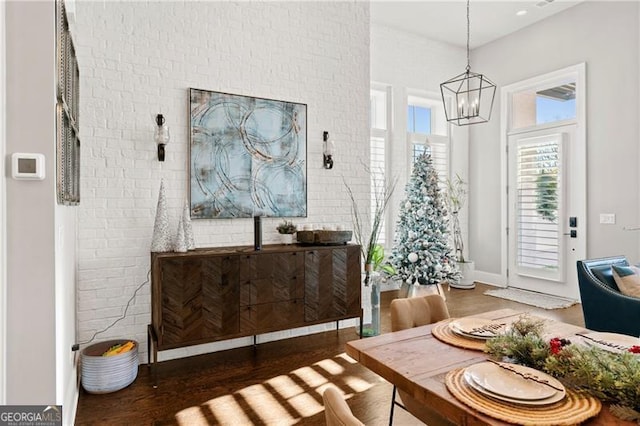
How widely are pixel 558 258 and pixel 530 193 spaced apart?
1022 millimetres

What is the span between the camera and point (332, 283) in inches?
147

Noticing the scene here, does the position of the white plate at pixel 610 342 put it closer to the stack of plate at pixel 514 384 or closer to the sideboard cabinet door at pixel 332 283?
the stack of plate at pixel 514 384

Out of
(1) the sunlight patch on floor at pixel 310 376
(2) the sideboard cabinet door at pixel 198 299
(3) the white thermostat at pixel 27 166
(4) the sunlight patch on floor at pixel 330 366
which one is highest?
(3) the white thermostat at pixel 27 166

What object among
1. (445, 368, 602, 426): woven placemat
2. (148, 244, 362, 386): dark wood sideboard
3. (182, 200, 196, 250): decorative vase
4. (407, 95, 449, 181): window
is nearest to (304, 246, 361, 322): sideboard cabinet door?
(148, 244, 362, 386): dark wood sideboard

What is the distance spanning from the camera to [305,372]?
3.18 m

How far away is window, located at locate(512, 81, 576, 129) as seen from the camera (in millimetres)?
5461

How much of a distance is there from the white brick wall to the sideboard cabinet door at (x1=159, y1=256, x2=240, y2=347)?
1.63ft

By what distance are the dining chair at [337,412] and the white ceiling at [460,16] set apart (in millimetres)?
5443

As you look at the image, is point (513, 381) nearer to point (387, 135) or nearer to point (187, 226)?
point (187, 226)

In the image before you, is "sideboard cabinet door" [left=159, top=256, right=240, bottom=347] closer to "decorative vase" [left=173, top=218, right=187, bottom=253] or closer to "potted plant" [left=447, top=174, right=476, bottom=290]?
"decorative vase" [left=173, top=218, right=187, bottom=253]

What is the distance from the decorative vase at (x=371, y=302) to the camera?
13.3 feet

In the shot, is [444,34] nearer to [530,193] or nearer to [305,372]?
[530,193]

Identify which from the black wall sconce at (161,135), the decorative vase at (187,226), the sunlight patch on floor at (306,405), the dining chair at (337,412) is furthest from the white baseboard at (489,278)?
the dining chair at (337,412)

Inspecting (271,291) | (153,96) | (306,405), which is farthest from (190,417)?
(153,96)
